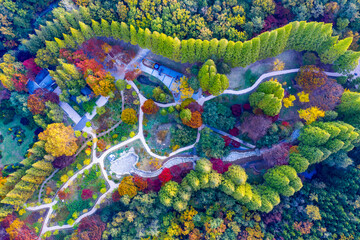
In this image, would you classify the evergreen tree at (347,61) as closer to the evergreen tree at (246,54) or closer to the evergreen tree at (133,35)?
the evergreen tree at (246,54)

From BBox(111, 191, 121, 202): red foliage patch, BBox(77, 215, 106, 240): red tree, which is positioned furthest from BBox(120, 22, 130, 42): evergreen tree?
BBox(77, 215, 106, 240): red tree

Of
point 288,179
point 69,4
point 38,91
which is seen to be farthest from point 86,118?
point 288,179

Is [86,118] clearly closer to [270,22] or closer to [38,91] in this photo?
[38,91]

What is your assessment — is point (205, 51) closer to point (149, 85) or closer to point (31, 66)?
point (149, 85)

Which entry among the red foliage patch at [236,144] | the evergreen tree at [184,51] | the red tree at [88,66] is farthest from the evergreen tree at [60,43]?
the red foliage patch at [236,144]

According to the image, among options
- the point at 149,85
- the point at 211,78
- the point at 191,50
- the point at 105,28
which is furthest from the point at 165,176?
the point at 105,28

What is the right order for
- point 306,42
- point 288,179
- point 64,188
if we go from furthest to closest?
point 64,188 < point 306,42 < point 288,179

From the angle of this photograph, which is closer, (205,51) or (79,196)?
(205,51)
